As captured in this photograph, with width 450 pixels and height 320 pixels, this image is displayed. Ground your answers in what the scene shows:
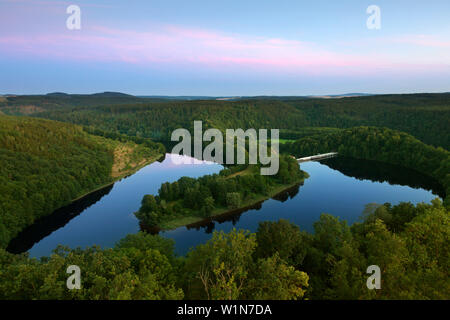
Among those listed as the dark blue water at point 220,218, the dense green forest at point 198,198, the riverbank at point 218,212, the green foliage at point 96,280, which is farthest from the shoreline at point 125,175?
the green foliage at point 96,280

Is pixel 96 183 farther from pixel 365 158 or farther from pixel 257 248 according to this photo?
pixel 365 158

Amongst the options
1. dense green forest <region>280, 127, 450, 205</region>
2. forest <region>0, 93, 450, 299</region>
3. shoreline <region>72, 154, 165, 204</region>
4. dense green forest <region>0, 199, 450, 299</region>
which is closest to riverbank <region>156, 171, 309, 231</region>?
forest <region>0, 93, 450, 299</region>

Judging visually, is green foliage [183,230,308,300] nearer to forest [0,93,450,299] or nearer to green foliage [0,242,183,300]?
forest [0,93,450,299]

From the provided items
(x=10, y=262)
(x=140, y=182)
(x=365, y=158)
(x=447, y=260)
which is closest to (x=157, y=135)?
(x=140, y=182)

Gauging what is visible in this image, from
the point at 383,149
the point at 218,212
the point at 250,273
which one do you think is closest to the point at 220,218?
the point at 218,212

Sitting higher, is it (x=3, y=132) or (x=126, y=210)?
(x=3, y=132)

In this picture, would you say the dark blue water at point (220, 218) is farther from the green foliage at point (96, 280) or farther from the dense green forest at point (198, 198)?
the green foliage at point (96, 280)

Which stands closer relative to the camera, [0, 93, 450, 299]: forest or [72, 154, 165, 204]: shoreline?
[0, 93, 450, 299]: forest
